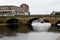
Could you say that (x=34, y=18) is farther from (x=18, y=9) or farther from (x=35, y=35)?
(x=18, y=9)

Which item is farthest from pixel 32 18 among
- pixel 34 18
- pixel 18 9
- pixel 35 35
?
pixel 18 9

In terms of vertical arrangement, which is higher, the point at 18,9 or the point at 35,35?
the point at 35,35

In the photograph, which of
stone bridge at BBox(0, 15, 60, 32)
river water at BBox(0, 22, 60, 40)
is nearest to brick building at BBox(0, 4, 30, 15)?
stone bridge at BBox(0, 15, 60, 32)

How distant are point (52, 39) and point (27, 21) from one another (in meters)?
45.0

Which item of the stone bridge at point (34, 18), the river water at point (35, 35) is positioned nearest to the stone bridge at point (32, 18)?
the stone bridge at point (34, 18)

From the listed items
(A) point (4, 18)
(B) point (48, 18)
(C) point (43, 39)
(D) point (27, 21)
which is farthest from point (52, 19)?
(C) point (43, 39)

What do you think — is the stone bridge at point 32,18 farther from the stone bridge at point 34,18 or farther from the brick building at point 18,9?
the brick building at point 18,9

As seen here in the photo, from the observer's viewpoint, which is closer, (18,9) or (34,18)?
(34,18)

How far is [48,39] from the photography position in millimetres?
43406

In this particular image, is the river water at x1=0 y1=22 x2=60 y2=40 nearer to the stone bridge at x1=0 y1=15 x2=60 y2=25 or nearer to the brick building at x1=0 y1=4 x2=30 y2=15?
the stone bridge at x1=0 y1=15 x2=60 y2=25

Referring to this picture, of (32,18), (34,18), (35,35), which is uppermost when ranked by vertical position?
(35,35)

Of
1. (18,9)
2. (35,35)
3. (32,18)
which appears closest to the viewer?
(35,35)

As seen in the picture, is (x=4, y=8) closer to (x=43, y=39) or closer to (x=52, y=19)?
(x=52, y=19)

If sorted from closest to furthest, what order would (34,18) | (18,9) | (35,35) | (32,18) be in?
(35,35) → (32,18) → (34,18) → (18,9)
